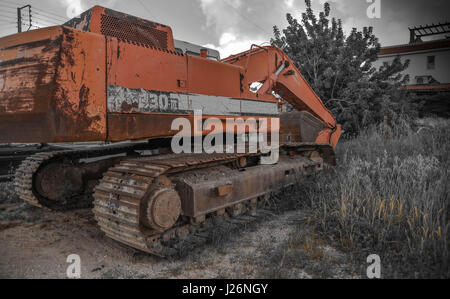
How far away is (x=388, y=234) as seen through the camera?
3.08 m

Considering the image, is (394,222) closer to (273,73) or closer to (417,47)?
(273,73)

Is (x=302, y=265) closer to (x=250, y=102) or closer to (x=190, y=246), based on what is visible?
(x=190, y=246)

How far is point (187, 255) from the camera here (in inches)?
120

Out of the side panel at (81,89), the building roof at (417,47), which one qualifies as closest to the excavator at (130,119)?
the side panel at (81,89)

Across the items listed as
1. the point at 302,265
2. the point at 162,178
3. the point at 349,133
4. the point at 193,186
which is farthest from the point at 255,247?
the point at 349,133

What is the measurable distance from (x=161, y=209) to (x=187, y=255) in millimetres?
653

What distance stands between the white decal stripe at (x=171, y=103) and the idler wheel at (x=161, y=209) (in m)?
0.87

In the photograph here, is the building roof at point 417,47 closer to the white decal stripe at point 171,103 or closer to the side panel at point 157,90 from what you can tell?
the white decal stripe at point 171,103

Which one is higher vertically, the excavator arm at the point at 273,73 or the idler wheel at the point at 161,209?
the excavator arm at the point at 273,73

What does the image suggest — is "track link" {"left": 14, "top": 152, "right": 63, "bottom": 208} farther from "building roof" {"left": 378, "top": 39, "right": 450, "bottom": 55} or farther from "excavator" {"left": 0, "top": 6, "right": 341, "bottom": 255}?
"building roof" {"left": 378, "top": 39, "right": 450, "bottom": 55}

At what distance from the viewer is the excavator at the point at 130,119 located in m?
2.58

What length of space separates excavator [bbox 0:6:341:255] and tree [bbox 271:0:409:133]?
6.26m

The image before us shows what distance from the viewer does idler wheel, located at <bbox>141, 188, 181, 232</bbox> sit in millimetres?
2662
